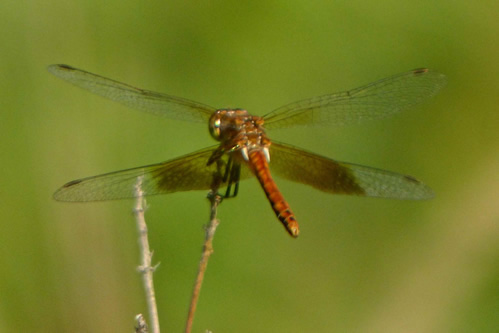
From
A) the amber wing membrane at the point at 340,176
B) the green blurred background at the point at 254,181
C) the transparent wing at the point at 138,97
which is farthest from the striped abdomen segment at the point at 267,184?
the green blurred background at the point at 254,181

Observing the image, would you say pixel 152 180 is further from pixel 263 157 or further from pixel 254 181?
pixel 254 181

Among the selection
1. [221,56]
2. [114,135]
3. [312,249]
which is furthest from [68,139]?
[312,249]

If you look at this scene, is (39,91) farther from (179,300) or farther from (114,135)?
(179,300)

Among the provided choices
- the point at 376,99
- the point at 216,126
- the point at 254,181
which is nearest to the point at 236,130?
the point at 216,126

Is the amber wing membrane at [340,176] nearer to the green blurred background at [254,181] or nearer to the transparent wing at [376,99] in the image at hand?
the transparent wing at [376,99]

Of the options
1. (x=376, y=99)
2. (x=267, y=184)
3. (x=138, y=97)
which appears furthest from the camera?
(x=376, y=99)

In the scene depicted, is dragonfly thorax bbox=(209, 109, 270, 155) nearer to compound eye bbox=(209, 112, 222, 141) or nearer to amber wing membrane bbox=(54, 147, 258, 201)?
compound eye bbox=(209, 112, 222, 141)

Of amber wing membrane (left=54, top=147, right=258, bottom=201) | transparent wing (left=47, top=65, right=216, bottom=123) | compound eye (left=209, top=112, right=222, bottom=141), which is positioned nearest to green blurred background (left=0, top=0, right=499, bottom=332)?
transparent wing (left=47, top=65, right=216, bottom=123)

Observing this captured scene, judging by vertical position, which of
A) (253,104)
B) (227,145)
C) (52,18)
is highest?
(52,18)
